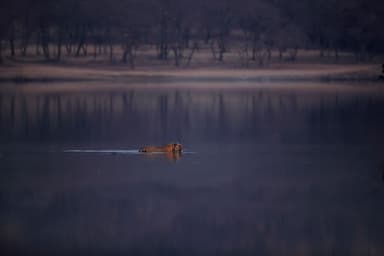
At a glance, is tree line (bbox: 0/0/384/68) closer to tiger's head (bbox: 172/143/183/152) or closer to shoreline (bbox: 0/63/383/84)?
shoreline (bbox: 0/63/383/84)

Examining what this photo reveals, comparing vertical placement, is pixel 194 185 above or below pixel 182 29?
below

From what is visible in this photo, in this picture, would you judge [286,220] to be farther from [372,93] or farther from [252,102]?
[372,93]

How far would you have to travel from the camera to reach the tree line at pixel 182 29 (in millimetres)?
55812

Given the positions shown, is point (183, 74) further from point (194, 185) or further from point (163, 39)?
point (194, 185)

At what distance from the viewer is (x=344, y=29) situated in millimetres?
58594

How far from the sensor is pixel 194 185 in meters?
14.1

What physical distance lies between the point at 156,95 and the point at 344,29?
85.4ft

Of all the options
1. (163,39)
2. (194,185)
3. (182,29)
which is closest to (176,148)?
(194,185)

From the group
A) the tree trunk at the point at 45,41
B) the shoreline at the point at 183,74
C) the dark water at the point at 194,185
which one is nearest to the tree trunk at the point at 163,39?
the shoreline at the point at 183,74

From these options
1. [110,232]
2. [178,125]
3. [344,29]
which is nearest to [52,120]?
[178,125]

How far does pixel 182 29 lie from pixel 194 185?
4536 cm

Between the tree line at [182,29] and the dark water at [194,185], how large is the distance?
29270 millimetres

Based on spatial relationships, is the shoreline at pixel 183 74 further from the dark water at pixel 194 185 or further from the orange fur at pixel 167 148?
the orange fur at pixel 167 148

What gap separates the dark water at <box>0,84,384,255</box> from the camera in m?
10.9
